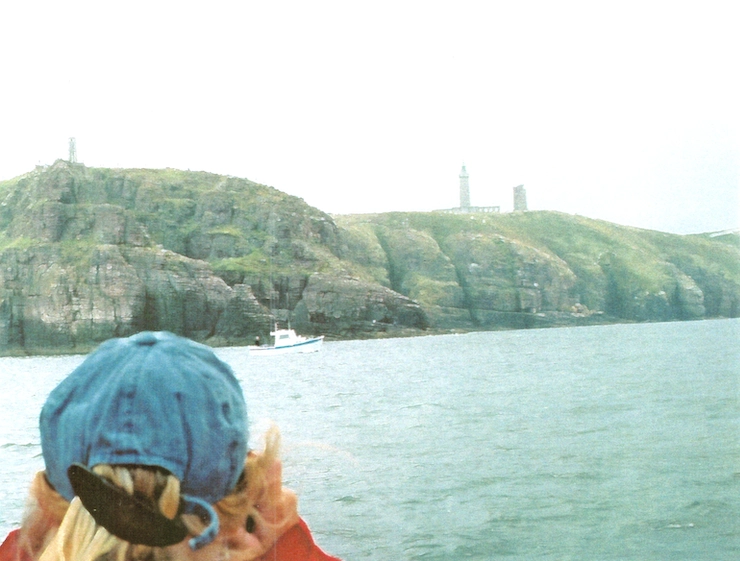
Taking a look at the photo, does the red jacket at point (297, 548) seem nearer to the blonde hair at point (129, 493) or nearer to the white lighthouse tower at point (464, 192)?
the blonde hair at point (129, 493)

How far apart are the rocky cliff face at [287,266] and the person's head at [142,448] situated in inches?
1901

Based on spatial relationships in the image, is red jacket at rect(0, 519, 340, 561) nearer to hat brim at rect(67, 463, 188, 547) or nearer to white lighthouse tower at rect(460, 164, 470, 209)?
hat brim at rect(67, 463, 188, 547)

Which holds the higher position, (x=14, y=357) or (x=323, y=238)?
(x=323, y=238)

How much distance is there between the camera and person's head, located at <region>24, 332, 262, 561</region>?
41.3 inches

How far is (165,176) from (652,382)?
48.6 m

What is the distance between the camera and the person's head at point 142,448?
105cm

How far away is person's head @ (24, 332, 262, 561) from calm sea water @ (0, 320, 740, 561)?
116 millimetres

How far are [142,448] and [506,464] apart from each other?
1863 cm

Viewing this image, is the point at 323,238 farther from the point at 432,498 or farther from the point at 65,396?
the point at 65,396

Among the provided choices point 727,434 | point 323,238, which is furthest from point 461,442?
point 323,238

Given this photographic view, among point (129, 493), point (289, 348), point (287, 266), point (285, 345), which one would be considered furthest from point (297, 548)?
point (287, 266)

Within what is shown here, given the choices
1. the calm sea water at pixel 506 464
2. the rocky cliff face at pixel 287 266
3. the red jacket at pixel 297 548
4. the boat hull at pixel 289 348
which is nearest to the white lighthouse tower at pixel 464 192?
the rocky cliff face at pixel 287 266

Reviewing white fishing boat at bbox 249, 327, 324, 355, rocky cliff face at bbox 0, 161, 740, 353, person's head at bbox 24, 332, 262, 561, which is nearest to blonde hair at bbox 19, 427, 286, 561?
person's head at bbox 24, 332, 262, 561

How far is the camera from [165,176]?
74.8 m
